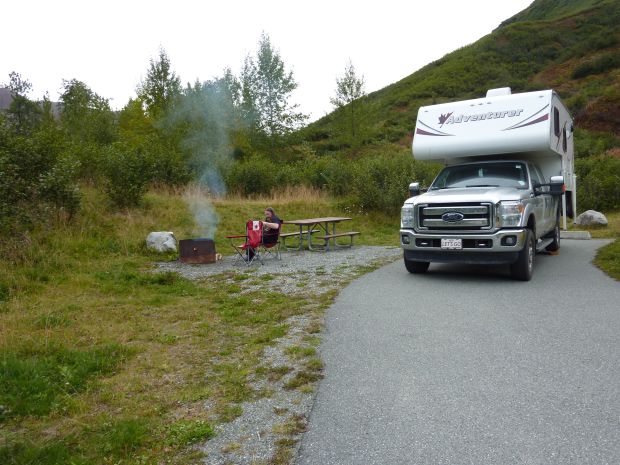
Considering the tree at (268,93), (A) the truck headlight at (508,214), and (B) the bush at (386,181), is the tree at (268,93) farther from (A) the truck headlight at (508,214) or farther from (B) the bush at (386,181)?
(A) the truck headlight at (508,214)

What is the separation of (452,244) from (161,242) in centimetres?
685

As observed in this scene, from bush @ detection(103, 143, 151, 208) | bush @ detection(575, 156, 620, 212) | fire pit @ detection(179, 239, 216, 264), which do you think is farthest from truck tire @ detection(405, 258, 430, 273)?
bush @ detection(575, 156, 620, 212)

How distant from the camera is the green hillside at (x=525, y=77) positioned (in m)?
39.3

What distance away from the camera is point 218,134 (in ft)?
72.4

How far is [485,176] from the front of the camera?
31.0 ft

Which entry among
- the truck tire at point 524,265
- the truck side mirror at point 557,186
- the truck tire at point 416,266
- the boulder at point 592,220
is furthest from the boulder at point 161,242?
the boulder at point 592,220

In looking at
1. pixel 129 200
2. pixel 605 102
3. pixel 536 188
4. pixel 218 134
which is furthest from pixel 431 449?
pixel 605 102

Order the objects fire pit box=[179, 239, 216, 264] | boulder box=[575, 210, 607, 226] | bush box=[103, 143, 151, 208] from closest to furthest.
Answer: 1. fire pit box=[179, 239, 216, 264]
2. bush box=[103, 143, 151, 208]
3. boulder box=[575, 210, 607, 226]

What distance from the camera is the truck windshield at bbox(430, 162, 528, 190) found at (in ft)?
30.1

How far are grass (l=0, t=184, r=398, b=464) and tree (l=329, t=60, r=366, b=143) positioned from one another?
1107 inches

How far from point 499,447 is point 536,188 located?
23.7 feet

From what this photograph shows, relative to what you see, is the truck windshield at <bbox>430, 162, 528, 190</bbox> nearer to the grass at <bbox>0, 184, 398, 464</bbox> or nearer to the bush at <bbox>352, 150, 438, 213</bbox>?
the grass at <bbox>0, 184, 398, 464</bbox>

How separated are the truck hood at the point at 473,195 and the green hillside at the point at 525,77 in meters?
26.6

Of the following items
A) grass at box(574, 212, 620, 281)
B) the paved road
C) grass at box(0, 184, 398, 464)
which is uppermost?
grass at box(0, 184, 398, 464)
